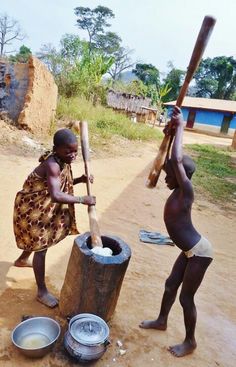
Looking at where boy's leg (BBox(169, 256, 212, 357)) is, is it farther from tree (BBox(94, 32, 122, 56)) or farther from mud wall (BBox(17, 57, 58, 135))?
tree (BBox(94, 32, 122, 56))

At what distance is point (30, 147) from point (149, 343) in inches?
228

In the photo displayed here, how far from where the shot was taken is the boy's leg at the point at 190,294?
6.84 feet

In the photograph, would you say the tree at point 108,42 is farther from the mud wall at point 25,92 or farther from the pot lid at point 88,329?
the pot lid at point 88,329

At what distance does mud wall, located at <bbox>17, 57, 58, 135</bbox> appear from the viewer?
25.4 ft

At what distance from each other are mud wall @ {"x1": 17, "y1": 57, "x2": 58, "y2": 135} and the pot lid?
21.3 ft

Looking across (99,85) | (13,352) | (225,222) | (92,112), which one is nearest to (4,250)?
(13,352)

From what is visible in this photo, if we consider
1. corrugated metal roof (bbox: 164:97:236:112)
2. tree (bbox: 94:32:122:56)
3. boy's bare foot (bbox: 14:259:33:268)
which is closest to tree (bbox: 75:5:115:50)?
tree (bbox: 94:32:122:56)

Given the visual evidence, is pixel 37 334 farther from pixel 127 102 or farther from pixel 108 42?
pixel 108 42

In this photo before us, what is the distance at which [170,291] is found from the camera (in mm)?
2361

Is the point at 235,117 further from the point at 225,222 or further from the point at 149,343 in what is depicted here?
the point at 149,343

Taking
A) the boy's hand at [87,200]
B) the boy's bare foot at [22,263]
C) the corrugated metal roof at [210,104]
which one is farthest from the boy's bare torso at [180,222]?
the corrugated metal roof at [210,104]

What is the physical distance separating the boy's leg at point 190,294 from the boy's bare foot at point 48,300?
0.92m

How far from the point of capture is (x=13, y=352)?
207 cm

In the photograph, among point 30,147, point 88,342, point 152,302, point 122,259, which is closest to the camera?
point 88,342
